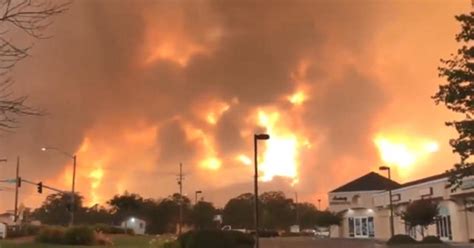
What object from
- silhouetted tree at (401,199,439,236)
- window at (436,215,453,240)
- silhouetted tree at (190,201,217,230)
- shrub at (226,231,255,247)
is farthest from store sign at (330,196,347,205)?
shrub at (226,231,255,247)

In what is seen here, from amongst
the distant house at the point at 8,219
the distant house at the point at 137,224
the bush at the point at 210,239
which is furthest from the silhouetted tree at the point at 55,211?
the bush at the point at 210,239

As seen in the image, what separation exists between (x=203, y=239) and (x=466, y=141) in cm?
1323

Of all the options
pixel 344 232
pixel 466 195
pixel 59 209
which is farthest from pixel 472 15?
pixel 59 209

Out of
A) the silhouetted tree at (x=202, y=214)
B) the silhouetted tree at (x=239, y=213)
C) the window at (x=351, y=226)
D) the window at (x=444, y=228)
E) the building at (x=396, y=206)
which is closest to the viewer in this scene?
the building at (x=396, y=206)

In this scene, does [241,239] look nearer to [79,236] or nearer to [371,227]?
[79,236]

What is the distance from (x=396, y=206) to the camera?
71.1 metres

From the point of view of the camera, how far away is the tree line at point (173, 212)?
11331 cm

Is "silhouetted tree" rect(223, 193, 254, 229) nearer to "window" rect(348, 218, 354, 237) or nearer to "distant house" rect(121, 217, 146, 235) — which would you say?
"distant house" rect(121, 217, 146, 235)

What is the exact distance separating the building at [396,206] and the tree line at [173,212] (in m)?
15.6

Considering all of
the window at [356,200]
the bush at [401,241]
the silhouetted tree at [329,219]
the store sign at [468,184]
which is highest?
the window at [356,200]

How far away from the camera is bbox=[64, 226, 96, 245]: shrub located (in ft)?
148

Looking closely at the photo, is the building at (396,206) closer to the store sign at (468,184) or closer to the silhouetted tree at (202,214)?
the store sign at (468,184)

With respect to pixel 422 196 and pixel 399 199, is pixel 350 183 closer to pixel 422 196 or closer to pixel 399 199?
pixel 399 199

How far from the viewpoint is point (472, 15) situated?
25.7m
